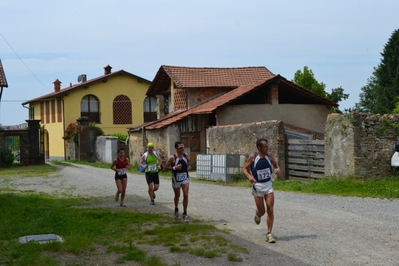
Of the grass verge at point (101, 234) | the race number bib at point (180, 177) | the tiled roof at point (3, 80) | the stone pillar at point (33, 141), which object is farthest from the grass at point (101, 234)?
the stone pillar at point (33, 141)

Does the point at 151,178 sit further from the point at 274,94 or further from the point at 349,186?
the point at 274,94

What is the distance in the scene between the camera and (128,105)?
51.5 m

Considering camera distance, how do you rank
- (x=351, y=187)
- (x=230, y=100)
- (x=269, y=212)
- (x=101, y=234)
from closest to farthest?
(x=269, y=212) < (x=101, y=234) < (x=351, y=187) < (x=230, y=100)

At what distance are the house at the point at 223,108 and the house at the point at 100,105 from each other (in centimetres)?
1606

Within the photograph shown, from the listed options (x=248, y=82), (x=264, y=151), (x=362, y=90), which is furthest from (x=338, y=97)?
(x=264, y=151)

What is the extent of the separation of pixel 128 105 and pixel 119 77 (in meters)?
2.56

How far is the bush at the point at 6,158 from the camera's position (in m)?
37.7

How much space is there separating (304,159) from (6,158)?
24232 mm

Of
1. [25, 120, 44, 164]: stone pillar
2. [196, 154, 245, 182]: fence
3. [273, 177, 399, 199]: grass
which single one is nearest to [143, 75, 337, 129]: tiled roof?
[196, 154, 245, 182]: fence

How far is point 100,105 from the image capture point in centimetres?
5019

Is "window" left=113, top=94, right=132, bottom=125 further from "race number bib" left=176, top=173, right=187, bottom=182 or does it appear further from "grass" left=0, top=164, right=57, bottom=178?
"race number bib" left=176, top=173, right=187, bottom=182

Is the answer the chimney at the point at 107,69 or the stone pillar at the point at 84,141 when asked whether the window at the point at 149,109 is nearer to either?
the chimney at the point at 107,69

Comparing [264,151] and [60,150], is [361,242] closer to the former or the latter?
[264,151]

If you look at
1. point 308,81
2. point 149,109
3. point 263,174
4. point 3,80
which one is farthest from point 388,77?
point 263,174
